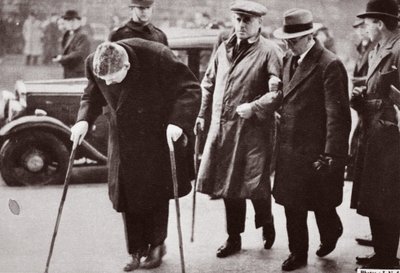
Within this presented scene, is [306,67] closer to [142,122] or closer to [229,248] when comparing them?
[142,122]

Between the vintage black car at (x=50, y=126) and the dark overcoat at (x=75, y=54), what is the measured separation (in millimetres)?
235

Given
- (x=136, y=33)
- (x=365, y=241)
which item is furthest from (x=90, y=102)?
(x=365, y=241)

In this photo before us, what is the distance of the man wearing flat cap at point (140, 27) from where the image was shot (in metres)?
4.13

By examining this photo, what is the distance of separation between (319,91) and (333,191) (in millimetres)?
589

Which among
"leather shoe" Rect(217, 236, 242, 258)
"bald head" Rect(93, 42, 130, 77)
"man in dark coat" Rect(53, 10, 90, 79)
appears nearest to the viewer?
"bald head" Rect(93, 42, 130, 77)

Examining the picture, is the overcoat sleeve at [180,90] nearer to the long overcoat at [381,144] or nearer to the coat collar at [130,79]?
the coat collar at [130,79]

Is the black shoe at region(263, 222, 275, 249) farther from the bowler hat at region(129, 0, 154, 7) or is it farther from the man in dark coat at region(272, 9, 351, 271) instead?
the bowler hat at region(129, 0, 154, 7)

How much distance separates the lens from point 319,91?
141 inches

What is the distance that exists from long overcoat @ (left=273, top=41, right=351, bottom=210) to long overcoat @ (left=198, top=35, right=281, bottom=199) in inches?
4.8

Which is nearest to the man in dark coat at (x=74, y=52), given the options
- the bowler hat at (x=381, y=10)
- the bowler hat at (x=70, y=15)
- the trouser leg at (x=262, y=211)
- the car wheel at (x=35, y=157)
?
the bowler hat at (x=70, y=15)

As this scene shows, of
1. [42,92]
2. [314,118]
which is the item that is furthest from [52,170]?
[314,118]

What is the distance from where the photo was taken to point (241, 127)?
385cm

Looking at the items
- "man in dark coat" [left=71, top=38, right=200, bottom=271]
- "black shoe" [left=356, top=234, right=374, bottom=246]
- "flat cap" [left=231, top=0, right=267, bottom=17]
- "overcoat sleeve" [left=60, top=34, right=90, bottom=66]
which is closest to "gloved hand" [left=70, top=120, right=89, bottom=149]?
"man in dark coat" [left=71, top=38, right=200, bottom=271]

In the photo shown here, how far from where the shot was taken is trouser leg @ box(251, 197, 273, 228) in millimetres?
4008
